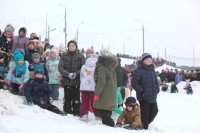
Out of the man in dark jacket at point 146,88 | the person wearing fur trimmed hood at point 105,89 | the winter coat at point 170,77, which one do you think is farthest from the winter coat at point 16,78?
the winter coat at point 170,77

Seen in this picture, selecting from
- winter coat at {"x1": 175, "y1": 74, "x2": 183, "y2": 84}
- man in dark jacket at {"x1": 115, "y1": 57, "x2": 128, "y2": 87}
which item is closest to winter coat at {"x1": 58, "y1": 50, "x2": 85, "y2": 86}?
man in dark jacket at {"x1": 115, "y1": 57, "x2": 128, "y2": 87}

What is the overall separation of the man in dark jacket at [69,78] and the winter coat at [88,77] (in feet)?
0.92

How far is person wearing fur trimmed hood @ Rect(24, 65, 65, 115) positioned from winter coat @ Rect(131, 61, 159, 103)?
6.83 ft

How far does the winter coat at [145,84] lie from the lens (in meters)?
5.11

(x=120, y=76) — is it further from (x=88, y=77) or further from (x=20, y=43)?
(x=20, y=43)

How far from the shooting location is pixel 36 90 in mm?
5641

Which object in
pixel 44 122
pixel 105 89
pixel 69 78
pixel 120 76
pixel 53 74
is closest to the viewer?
pixel 44 122

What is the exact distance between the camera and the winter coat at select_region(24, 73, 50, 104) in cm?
560

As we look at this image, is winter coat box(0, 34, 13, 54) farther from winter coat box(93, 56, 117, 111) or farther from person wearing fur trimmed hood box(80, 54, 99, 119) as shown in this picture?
winter coat box(93, 56, 117, 111)

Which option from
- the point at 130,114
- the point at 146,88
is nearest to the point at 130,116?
the point at 130,114

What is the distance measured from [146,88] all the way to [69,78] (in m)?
1.94

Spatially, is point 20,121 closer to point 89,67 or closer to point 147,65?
point 89,67

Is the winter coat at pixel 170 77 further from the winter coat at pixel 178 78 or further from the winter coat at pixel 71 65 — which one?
the winter coat at pixel 71 65

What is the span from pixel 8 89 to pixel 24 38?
222cm
